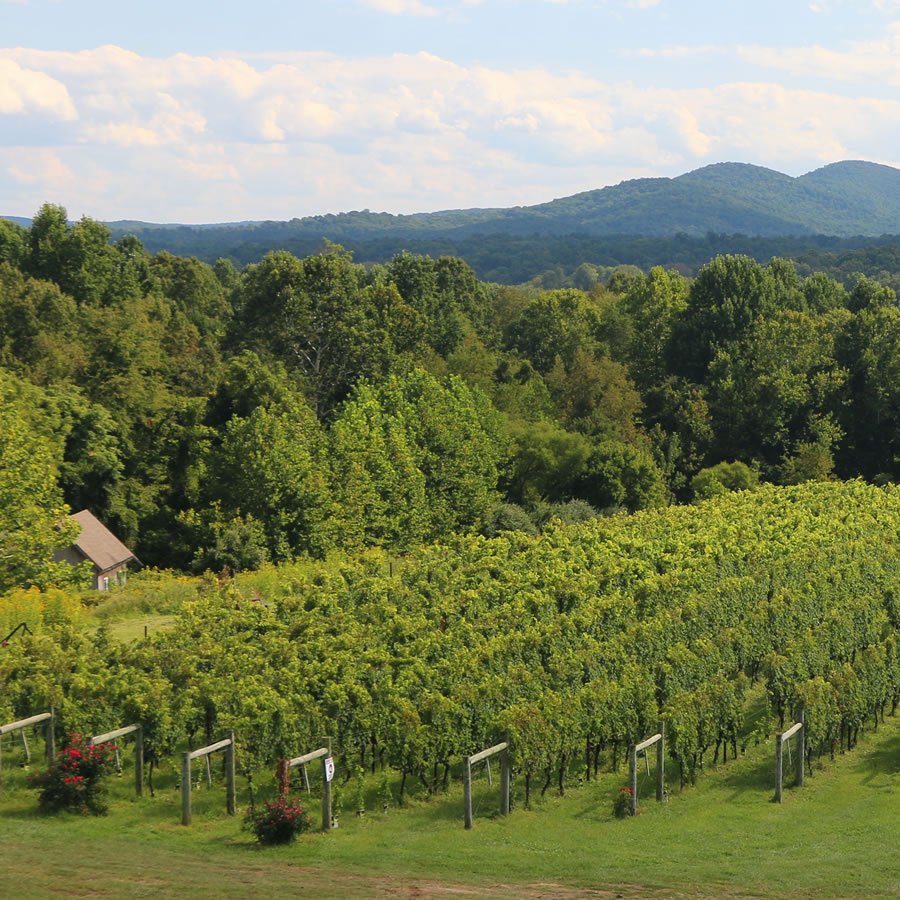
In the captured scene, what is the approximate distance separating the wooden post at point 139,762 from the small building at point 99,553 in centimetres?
2305

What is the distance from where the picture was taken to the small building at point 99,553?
1802 inches

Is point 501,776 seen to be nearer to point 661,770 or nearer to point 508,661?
point 661,770

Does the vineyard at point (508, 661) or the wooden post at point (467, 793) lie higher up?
the vineyard at point (508, 661)

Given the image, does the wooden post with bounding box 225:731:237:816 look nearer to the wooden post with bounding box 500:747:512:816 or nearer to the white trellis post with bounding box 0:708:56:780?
the white trellis post with bounding box 0:708:56:780

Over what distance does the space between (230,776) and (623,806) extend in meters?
7.04

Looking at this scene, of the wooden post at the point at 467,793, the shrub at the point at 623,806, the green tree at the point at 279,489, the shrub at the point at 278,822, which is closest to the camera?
the shrub at the point at 278,822

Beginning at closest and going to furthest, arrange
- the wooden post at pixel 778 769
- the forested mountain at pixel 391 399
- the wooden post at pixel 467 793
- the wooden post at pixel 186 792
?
the wooden post at pixel 186 792
the wooden post at pixel 467 793
the wooden post at pixel 778 769
the forested mountain at pixel 391 399

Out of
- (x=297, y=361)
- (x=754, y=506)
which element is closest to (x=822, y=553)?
(x=754, y=506)

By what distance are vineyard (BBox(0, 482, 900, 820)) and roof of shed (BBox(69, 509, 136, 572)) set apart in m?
9.81

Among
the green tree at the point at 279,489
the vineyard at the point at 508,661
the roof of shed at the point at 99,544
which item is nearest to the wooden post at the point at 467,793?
the vineyard at the point at 508,661

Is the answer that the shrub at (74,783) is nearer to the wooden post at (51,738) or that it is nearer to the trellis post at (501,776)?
the wooden post at (51,738)

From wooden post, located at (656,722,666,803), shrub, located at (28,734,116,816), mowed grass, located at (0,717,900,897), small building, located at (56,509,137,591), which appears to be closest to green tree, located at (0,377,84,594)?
mowed grass, located at (0,717,900,897)

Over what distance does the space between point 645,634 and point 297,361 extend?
124 feet

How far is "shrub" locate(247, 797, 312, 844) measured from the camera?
63.9ft
